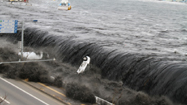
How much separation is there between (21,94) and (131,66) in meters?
13.0

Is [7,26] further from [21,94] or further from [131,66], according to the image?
[131,66]

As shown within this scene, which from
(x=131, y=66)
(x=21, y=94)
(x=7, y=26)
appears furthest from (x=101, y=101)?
(x=7, y=26)

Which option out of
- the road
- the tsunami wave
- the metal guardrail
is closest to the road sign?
the road

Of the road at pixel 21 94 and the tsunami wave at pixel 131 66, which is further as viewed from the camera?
the tsunami wave at pixel 131 66

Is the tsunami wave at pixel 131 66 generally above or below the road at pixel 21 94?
above

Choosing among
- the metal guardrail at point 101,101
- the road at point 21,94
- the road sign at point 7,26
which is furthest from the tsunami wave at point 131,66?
the road sign at point 7,26

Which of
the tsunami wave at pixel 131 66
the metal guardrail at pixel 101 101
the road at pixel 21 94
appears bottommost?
the road at pixel 21 94

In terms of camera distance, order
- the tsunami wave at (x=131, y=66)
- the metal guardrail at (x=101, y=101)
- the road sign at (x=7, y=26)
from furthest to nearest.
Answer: the road sign at (x=7, y=26) < the tsunami wave at (x=131, y=66) < the metal guardrail at (x=101, y=101)

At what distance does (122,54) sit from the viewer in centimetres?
3391

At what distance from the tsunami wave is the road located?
8805 millimetres

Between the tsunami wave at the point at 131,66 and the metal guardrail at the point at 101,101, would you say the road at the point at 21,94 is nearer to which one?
the metal guardrail at the point at 101,101

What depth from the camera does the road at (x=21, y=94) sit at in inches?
925

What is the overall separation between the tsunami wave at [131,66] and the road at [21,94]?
8.80 metres

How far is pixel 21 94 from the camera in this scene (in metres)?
25.2
